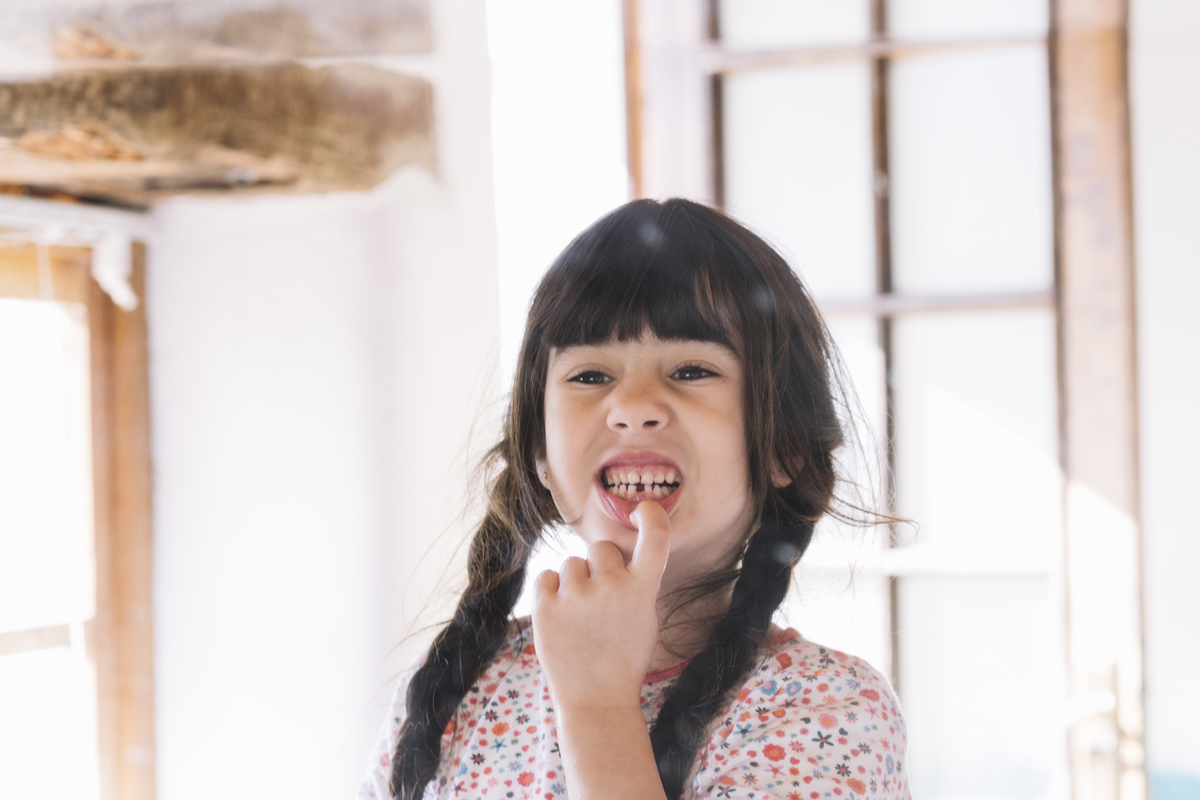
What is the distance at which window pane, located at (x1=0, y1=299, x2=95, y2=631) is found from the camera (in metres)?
1.28

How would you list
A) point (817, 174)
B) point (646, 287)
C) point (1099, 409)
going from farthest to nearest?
point (817, 174)
point (1099, 409)
point (646, 287)

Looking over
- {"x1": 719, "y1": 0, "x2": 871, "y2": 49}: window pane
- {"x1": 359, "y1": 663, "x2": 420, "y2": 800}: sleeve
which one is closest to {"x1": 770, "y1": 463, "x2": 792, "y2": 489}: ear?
{"x1": 359, "y1": 663, "x2": 420, "y2": 800}: sleeve

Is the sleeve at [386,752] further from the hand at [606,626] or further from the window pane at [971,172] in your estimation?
the window pane at [971,172]

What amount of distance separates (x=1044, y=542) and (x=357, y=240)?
3.59 ft

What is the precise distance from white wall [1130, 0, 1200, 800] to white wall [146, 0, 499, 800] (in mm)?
924

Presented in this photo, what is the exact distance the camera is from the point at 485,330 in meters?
1.39

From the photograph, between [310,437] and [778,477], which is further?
[310,437]

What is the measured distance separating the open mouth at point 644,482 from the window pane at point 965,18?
91cm

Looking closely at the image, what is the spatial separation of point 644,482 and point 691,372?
10 centimetres

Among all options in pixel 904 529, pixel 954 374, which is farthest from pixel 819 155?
pixel 904 529

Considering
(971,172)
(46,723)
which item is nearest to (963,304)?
(971,172)

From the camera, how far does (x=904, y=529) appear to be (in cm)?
134

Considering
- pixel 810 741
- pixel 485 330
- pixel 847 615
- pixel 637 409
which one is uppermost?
pixel 485 330

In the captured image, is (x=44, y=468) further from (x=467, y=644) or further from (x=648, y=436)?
(x=648, y=436)
